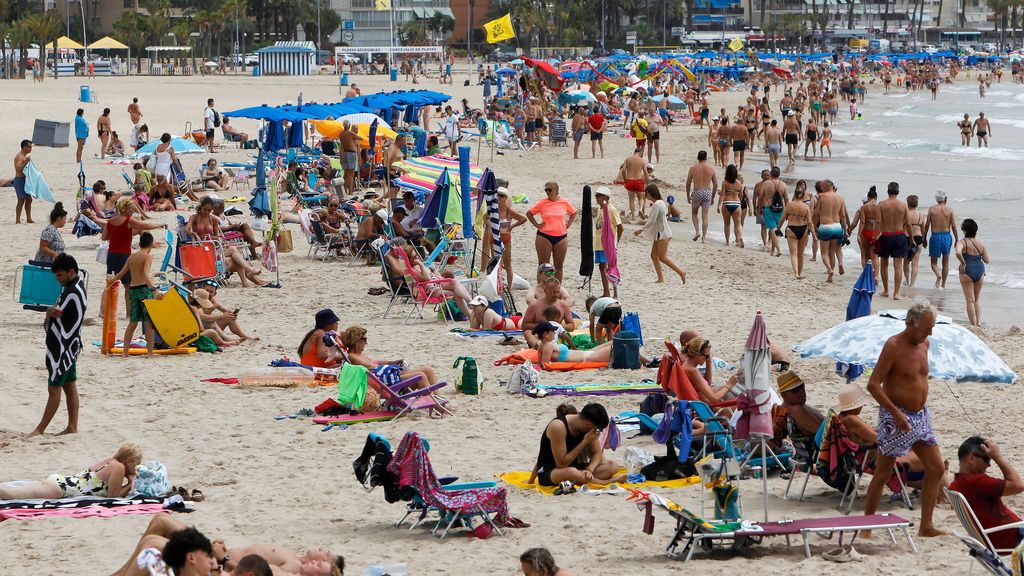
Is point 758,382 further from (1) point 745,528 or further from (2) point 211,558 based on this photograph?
(2) point 211,558

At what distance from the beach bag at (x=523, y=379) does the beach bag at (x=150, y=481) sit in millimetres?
3077

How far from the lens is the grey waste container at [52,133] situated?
27000 millimetres

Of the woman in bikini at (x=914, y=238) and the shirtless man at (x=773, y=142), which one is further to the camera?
the shirtless man at (x=773, y=142)

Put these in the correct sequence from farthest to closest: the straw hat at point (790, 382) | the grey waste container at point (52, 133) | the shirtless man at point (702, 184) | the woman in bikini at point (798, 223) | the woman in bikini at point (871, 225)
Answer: the grey waste container at point (52, 133) → the shirtless man at point (702, 184) → the woman in bikini at point (798, 223) → the woman in bikini at point (871, 225) → the straw hat at point (790, 382)

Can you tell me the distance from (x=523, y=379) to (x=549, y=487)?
2159 millimetres

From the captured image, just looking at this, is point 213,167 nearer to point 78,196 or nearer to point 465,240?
point 78,196

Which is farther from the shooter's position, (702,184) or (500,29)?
(500,29)

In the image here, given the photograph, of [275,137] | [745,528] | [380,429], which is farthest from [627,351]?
[275,137]

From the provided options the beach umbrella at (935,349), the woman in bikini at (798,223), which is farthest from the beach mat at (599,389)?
the woman in bikini at (798,223)

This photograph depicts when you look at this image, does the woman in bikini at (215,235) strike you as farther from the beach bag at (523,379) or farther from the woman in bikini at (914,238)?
the woman in bikini at (914,238)

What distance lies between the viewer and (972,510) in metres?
5.80

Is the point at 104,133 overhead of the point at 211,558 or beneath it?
overhead

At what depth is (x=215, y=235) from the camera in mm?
12883

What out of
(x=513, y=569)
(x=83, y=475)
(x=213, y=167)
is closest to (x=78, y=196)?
(x=213, y=167)
